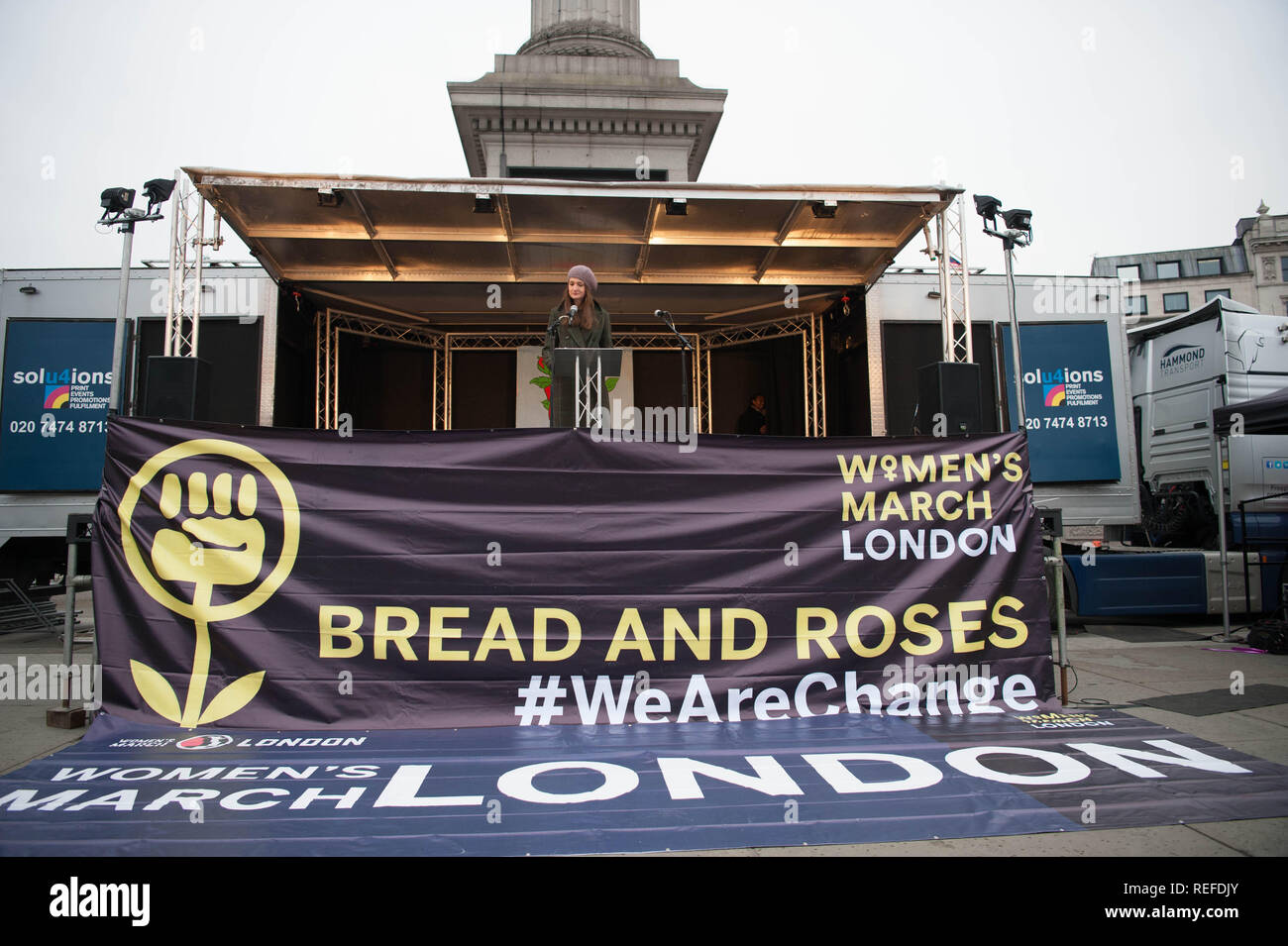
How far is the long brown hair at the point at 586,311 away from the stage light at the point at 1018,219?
3490mm

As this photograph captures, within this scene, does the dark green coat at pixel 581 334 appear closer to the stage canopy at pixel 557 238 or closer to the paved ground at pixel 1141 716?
the stage canopy at pixel 557 238

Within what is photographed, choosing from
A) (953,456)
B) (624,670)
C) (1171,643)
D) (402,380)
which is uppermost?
(402,380)

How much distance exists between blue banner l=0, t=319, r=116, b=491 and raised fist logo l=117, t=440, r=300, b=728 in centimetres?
516

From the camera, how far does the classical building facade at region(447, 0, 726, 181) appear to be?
1123 cm

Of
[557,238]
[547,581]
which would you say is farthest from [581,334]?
[547,581]

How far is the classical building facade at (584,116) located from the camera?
36.9 feet

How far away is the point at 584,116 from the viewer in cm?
1134

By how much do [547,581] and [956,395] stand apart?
3917mm
